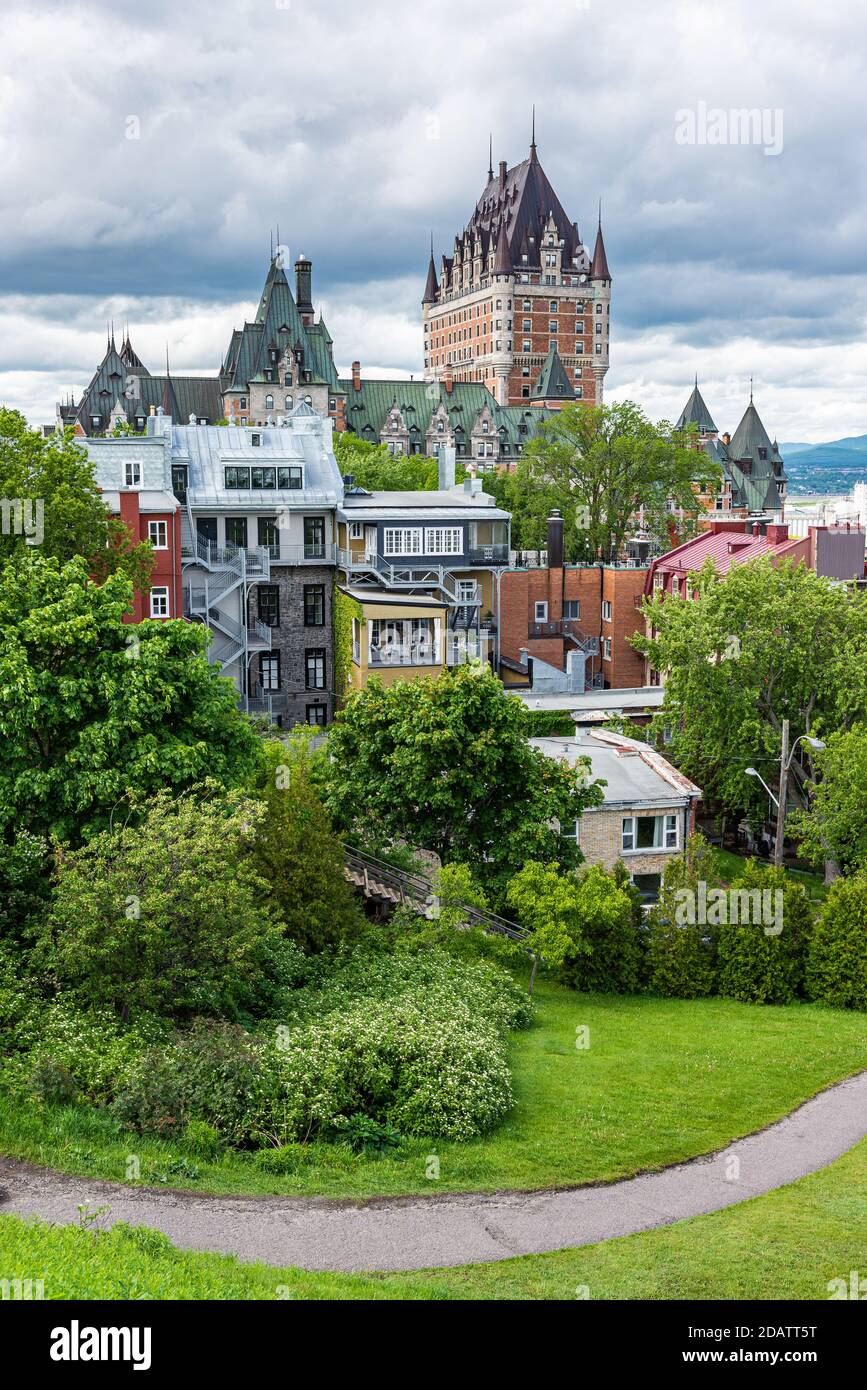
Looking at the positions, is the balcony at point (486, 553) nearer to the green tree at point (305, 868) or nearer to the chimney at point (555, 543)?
the chimney at point (555, 543)

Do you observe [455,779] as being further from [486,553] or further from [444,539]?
[486,553]

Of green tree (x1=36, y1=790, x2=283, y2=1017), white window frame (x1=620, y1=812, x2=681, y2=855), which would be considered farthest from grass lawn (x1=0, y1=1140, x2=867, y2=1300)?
white window frame (x1=620, y1=812, x2=681, y2=855)

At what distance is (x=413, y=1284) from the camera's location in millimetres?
15750

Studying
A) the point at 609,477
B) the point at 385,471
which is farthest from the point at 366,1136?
the point at 385,471

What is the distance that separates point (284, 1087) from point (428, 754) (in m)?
14.0

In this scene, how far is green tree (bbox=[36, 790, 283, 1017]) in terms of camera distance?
24.4 metres

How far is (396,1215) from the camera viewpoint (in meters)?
18.5

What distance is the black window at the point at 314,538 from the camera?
61.5 metres

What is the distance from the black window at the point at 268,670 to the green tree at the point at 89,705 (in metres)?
30.6

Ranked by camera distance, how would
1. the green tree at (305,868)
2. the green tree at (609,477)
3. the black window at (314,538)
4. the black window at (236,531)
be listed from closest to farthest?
the green tree at (305,868) → the black window at (236,531) → the black window at (314,538) → the green tree at (609,477)

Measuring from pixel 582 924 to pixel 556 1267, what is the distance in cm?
1519

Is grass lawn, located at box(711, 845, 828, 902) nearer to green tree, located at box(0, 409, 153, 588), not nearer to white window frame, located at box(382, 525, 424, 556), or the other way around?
white window frame, located at box(382, 525, 424, 556)

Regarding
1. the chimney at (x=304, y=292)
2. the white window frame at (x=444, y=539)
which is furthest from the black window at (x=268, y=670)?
the chimney at (x=304, y=292)

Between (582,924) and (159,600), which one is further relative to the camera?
(159,600)
